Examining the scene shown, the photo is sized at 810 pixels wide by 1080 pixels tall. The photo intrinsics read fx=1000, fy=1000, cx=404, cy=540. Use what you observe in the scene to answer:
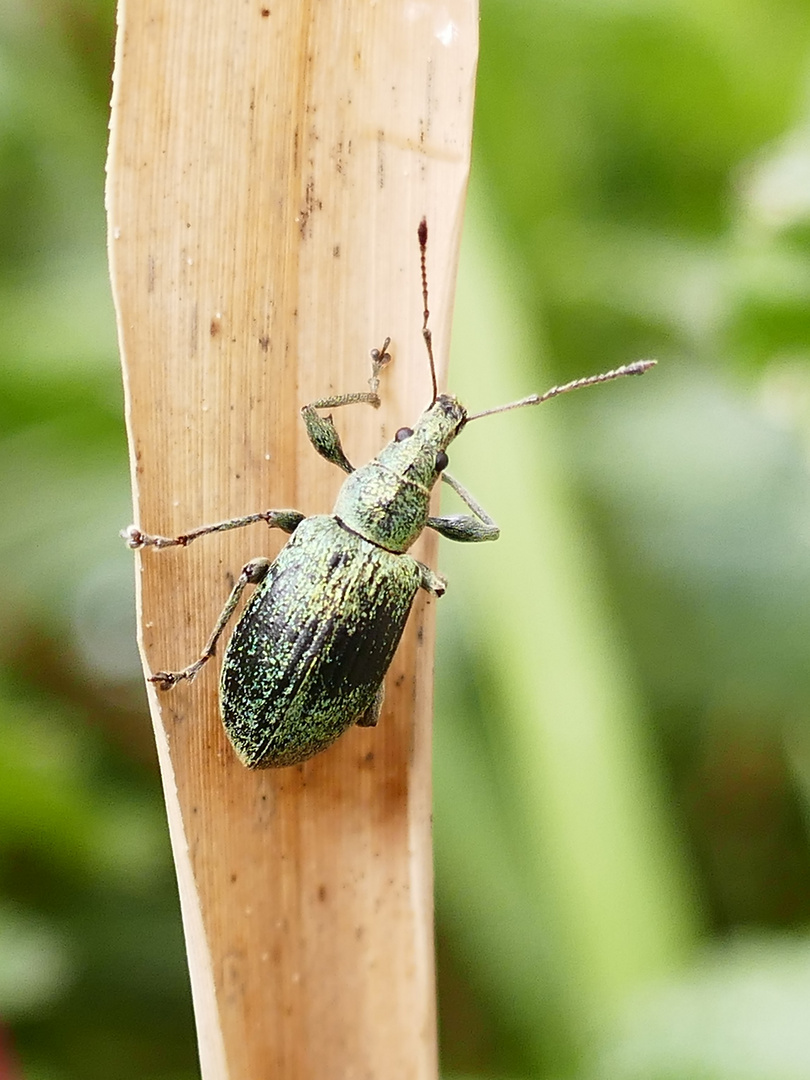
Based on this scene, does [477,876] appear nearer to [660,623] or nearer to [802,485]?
[660,623]

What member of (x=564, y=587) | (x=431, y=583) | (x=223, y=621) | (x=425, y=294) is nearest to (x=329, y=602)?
(x=431, y=583)

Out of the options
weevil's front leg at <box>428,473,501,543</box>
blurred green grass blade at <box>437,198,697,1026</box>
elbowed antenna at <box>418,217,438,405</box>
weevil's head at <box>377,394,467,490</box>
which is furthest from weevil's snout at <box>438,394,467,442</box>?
blurred green grass blade at <box>437,198,697,1026</box>

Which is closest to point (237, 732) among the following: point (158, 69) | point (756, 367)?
point (158, 69)

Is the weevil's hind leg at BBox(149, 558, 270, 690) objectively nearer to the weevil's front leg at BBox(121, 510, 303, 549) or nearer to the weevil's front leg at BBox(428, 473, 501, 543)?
the weevil's front leg at BBox(121, 510, 303, 549)

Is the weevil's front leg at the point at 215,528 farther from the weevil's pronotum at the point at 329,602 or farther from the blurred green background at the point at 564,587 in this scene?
the blurred green background at the point at 564,587

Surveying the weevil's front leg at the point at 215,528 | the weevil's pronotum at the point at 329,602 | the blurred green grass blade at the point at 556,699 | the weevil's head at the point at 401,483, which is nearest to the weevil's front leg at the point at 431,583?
the weevil's pronotum at the point at 329,602

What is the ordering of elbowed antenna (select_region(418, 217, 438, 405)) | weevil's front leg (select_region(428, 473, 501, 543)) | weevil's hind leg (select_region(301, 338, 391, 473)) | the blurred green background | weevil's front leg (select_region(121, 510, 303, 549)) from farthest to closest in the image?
the blurred green background
weevil's front leg (select_region(428, 473, 501, 543))
weevil's hind leg (select_region(301, 338, 391, 473))
elbowed antenna (select_region(418, 217, 438, 405))
weevil's front leg (select_region(121, 510, 303, 549))

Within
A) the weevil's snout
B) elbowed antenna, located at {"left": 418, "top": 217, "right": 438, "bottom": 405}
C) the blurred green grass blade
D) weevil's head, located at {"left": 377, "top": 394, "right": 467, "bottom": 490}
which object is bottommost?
the blurred green grass blade

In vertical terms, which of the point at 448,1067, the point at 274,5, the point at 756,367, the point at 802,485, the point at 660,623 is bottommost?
the point at 448,1067
